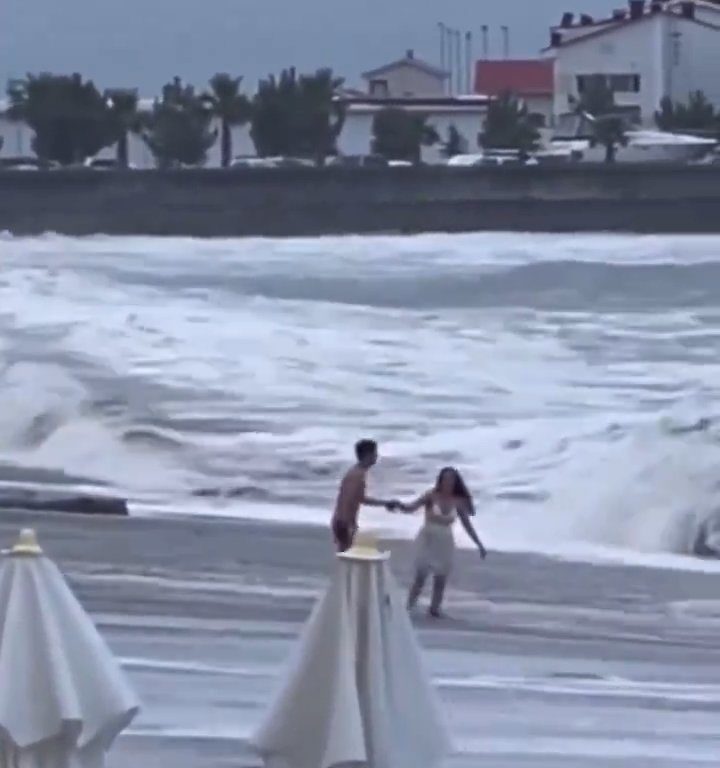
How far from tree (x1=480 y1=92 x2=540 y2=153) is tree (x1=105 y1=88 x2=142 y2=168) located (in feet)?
34.0

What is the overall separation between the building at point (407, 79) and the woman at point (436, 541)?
81.2 meters

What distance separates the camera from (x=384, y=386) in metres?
26.8

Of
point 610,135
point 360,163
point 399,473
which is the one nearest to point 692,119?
point 610,135

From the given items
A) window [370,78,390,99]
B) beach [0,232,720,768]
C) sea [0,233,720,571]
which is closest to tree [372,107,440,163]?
window [370,78,390,99]

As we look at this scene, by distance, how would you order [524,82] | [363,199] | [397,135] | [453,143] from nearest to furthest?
[363,199] < [397,135] < [453,143] < [524,82]

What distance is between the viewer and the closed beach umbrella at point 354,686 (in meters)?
5.66

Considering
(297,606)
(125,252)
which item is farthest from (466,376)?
(125,252)

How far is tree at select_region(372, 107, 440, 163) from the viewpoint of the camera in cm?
7162

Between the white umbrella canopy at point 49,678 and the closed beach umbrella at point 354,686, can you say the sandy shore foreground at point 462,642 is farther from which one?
the white umbrella canopy at point 49,678

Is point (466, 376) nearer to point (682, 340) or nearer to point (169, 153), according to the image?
point (682, 340)

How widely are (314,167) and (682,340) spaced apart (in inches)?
854

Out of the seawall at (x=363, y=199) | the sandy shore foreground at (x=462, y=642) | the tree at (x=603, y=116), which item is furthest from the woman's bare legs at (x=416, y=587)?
the tree at (x=603, y=116)

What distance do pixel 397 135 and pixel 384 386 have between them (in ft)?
151

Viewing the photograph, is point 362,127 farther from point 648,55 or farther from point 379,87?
point 379,87
